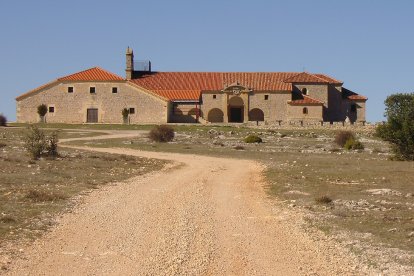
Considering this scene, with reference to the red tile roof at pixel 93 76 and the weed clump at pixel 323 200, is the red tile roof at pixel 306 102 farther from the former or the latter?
the weed clump at pixel 323 200

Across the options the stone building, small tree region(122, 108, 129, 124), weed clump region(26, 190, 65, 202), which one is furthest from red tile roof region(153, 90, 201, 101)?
weed clump region(26, 190, 65, 202)

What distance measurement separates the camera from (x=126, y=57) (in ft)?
284

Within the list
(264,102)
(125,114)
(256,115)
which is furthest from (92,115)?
(264,102)

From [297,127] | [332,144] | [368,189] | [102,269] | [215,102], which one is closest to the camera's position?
[102,269]

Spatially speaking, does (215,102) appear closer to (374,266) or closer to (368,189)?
(368,189)

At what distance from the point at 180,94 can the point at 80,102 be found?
11479 mm

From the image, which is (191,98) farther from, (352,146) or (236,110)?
(352,146)

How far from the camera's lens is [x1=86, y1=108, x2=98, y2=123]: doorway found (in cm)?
7962

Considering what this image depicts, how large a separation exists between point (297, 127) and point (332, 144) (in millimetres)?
19340

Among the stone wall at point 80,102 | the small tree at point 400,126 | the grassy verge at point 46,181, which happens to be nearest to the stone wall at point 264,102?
the stone wall at point 80,102

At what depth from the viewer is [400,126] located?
34.9m

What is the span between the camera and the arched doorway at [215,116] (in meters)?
82.9

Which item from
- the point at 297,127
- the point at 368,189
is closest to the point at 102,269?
the point at 368,189

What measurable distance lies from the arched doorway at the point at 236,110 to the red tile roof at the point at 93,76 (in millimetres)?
13444
